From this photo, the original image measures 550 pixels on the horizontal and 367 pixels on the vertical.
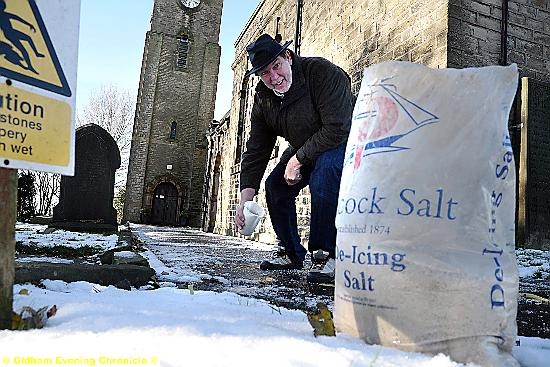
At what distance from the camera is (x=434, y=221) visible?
0.93 meters

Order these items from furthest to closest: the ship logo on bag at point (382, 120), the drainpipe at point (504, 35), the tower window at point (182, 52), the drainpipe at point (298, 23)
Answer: the tower window at point (182, 52), the drainpipe at point (298, 23), the drainpipe at point (504, 35), the ship logo on bag at point (382, 120)

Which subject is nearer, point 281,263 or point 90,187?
point 281,263

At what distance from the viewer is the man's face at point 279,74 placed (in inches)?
94.2

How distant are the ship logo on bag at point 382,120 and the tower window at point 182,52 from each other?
2124 centimetres

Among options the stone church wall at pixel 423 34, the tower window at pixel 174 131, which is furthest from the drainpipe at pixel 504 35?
the tower window at pixel 174 131

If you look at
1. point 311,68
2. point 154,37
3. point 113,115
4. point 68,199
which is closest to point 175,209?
point 154,37

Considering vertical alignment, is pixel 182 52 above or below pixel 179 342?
above

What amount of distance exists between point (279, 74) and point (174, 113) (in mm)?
19014

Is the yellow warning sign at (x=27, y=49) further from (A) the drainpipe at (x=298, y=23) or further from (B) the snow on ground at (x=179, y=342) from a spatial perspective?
(A) the drainpipe at (x=298, y=23)

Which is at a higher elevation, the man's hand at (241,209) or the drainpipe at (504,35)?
the drainpipe at (504,35)

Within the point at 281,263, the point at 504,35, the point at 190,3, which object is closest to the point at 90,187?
the point at 281,263

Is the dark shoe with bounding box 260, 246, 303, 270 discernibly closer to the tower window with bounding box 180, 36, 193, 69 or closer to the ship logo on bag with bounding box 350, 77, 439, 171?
the ship logo on bag with bounding box 350, 77, 439, 171

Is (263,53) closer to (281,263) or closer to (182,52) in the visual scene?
(281,263)

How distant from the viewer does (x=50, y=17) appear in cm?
103
